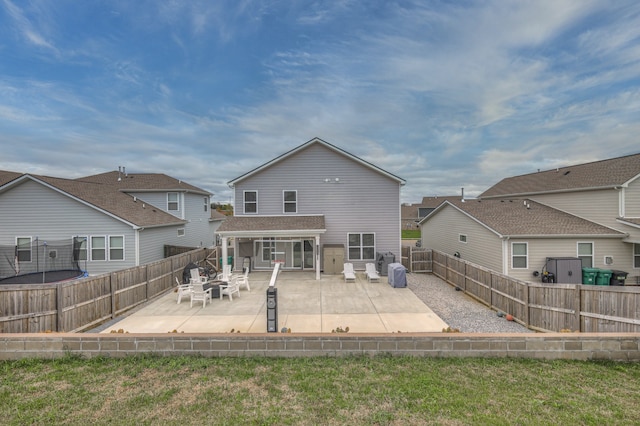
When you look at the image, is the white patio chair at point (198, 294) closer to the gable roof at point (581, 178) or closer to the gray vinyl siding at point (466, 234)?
the gray vinyl siding at point (466, 234)

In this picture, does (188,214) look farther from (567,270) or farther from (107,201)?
(567,270)

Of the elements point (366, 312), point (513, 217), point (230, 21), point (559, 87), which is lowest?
point (366, 312)

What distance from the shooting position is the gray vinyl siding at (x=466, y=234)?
46.2ft

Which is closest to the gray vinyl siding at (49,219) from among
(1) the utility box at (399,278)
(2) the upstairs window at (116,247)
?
(2) the upstairs window at (116,247)

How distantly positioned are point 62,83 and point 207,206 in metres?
12.6

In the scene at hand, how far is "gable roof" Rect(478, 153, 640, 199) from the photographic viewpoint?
1447cm

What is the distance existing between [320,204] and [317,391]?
1254 centimetres

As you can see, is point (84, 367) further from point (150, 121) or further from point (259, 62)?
point (150, 121)

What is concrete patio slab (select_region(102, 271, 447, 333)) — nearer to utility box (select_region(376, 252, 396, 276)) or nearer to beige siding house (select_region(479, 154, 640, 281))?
utility box (select_region(376, 252, 396, 276))

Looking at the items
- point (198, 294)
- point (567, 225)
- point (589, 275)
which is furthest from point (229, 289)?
point (567, 225)

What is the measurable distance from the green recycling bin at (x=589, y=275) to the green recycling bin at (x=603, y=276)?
0.13 meters

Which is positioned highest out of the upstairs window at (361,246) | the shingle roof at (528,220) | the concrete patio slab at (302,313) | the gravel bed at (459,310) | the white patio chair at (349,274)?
the shingle roof at (528,220)

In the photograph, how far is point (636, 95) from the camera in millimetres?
16375

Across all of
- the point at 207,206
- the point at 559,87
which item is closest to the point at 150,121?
the point at 207,206
